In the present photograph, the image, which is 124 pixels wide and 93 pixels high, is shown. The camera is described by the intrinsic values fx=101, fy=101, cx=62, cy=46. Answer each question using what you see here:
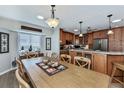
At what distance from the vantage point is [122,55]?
2.93 metres

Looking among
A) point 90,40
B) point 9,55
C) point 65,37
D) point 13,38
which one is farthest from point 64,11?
point 90,40

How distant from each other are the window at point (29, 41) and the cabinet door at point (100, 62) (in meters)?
3.48

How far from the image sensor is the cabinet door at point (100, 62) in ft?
9.78

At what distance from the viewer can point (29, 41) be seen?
554 cm

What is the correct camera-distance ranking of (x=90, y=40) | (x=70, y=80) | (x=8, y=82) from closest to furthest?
(x=70, y=80)
(x=8, y=82)
(x=90, y=40)

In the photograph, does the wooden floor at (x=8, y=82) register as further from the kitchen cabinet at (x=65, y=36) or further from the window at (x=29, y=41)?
the kitchen cabinet at (x=65, y=36)

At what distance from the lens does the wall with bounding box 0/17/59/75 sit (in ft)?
12.4

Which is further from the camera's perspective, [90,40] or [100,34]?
[90,40]

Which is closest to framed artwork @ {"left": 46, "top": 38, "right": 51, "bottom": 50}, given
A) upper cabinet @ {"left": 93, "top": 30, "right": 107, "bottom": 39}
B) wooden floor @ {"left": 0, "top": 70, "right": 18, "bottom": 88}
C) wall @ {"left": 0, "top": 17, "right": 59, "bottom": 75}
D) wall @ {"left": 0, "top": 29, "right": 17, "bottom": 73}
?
wall @ {"left": 0, "top": 17, "right": 59, "bottom": 75}

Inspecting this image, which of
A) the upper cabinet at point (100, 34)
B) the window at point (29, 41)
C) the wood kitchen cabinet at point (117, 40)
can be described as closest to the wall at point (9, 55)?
the window at point (29, 41)

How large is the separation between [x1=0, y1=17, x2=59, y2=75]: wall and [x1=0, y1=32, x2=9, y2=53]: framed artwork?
163 mm

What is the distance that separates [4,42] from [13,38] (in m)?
0.62

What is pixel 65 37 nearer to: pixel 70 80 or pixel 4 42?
pixel 4 42
